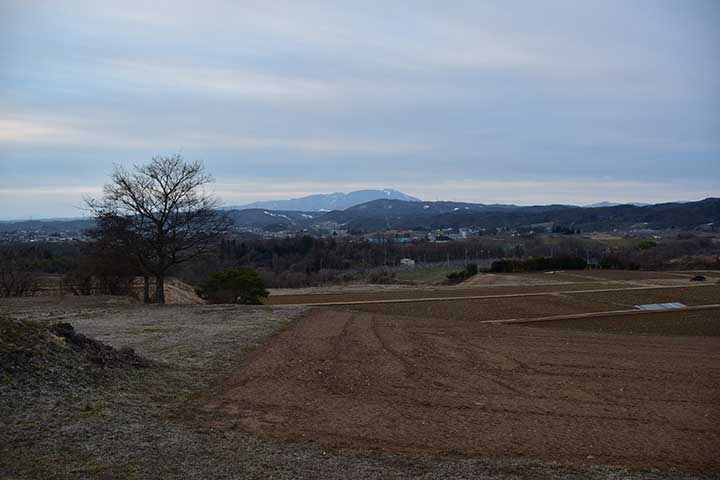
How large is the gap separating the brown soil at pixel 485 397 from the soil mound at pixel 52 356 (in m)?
2.15

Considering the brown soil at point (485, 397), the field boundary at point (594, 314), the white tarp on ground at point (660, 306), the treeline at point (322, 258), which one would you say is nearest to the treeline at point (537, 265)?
the treeline at point (322, 258)

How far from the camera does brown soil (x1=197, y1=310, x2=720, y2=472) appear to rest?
743 centimetres

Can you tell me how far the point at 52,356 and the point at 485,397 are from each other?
7256mm

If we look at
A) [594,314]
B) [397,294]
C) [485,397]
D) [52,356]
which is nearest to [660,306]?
[594,314]

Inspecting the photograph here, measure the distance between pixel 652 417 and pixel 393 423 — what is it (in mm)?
4111

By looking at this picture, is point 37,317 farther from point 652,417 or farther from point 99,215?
point 652,417

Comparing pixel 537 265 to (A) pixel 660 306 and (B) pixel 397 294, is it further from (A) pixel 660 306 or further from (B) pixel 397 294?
(A) pixel 660 306

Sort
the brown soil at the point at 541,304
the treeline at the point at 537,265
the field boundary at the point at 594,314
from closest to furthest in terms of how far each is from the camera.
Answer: the field boundary at the point at 594,314
the brown soil at the point at 541,304
the treeline at the point at 537,265

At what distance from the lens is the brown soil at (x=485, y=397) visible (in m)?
7.43

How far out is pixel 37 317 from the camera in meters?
17.1

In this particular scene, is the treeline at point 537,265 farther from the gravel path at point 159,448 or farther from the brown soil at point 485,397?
the gravel path at point 159,448

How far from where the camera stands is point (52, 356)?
9.39 meters

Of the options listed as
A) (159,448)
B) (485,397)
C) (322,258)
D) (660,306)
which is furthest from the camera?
(322,258)

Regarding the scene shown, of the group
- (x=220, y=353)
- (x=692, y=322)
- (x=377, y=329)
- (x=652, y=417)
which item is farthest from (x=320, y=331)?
(x=692, y=322)
